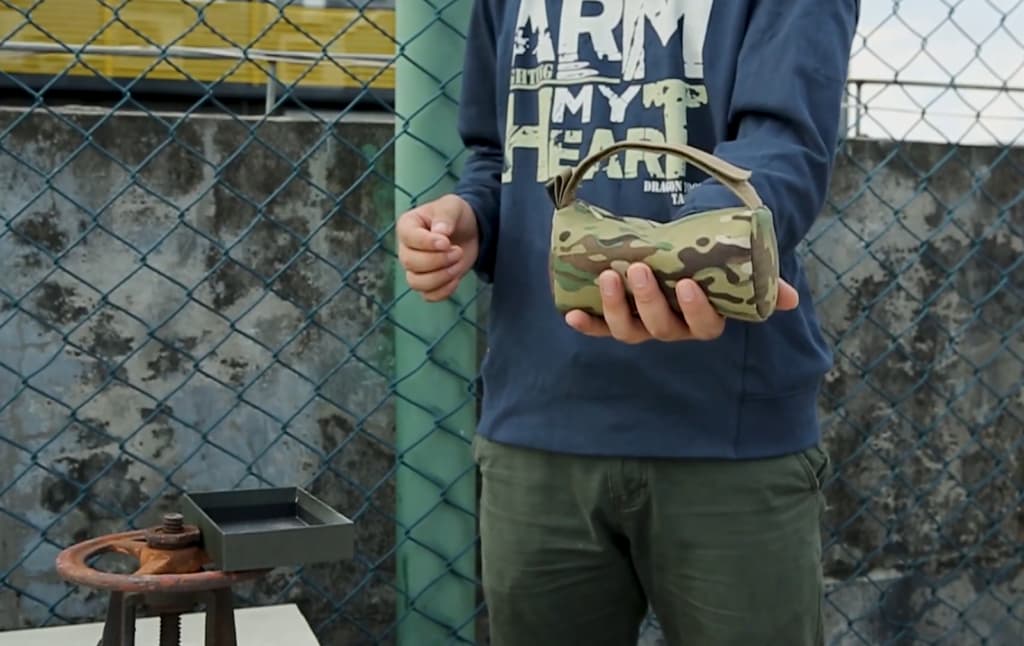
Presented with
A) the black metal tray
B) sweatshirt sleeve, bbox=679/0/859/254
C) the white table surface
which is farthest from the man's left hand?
the white table surface

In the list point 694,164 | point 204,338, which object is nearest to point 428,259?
point 694,164

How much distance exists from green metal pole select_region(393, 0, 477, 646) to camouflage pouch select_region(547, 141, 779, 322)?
79cm

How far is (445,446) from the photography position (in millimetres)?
1827

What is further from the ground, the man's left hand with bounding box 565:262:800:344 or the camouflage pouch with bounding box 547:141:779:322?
the camouflage pouch with bounding box 547:141:779:322

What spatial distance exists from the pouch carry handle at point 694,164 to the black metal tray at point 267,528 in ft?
1.36

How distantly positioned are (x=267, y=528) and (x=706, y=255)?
57 cm

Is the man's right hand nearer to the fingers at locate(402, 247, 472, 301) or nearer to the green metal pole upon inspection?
the fingers at locate(402, 247, 472, 301)

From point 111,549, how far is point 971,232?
5.87ft

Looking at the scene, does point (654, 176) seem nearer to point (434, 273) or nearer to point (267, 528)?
point (434, 273)

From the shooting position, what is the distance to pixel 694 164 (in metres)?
1.00

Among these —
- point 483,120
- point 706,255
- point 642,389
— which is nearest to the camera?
point 706,255

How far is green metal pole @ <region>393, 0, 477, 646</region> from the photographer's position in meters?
1.80

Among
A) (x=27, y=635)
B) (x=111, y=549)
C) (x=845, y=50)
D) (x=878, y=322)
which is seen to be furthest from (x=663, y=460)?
(x=878, y=322)

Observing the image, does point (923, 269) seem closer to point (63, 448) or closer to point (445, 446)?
point (445, 446)
